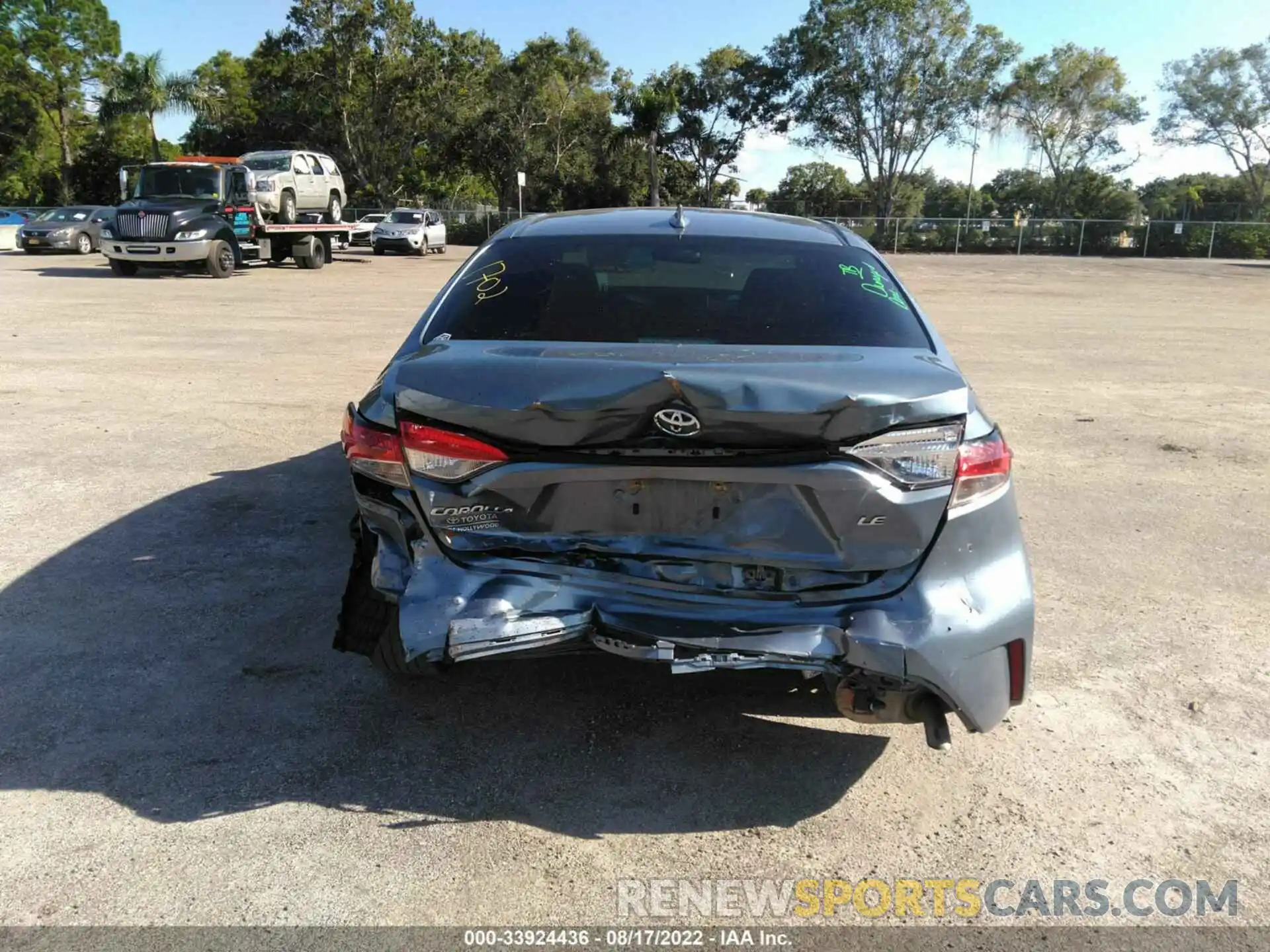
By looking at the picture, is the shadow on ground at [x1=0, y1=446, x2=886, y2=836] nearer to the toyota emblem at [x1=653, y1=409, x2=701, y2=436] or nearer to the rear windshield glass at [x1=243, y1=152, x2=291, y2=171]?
the toyota emblem at [x1=653, y1=409, x2=701, y2=436]

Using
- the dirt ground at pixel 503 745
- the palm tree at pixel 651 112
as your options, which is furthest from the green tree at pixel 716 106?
the dirt ground at pixel 503 745

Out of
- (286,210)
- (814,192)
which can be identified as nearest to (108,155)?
(286,210)

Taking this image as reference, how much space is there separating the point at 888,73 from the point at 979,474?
52750 mm

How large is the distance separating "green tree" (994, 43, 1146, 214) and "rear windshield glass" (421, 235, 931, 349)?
5681 cm

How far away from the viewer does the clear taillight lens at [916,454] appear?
102 inches

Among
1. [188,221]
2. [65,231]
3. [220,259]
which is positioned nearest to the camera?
[188,221]

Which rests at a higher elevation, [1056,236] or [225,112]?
[225,112]

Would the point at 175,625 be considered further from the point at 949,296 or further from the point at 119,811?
the point at 949,296

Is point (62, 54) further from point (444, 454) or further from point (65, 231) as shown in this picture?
point (444, 454)

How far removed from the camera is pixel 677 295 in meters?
3.65

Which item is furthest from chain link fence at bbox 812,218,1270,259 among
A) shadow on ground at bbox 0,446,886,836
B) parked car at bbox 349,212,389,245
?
shadow on ground at bbox 0,446,886,836

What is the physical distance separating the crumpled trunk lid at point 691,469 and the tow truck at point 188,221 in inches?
804

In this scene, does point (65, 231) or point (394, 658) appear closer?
point (394, 658)

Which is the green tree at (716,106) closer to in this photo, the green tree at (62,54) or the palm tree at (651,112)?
the palm tree at (651,112)
